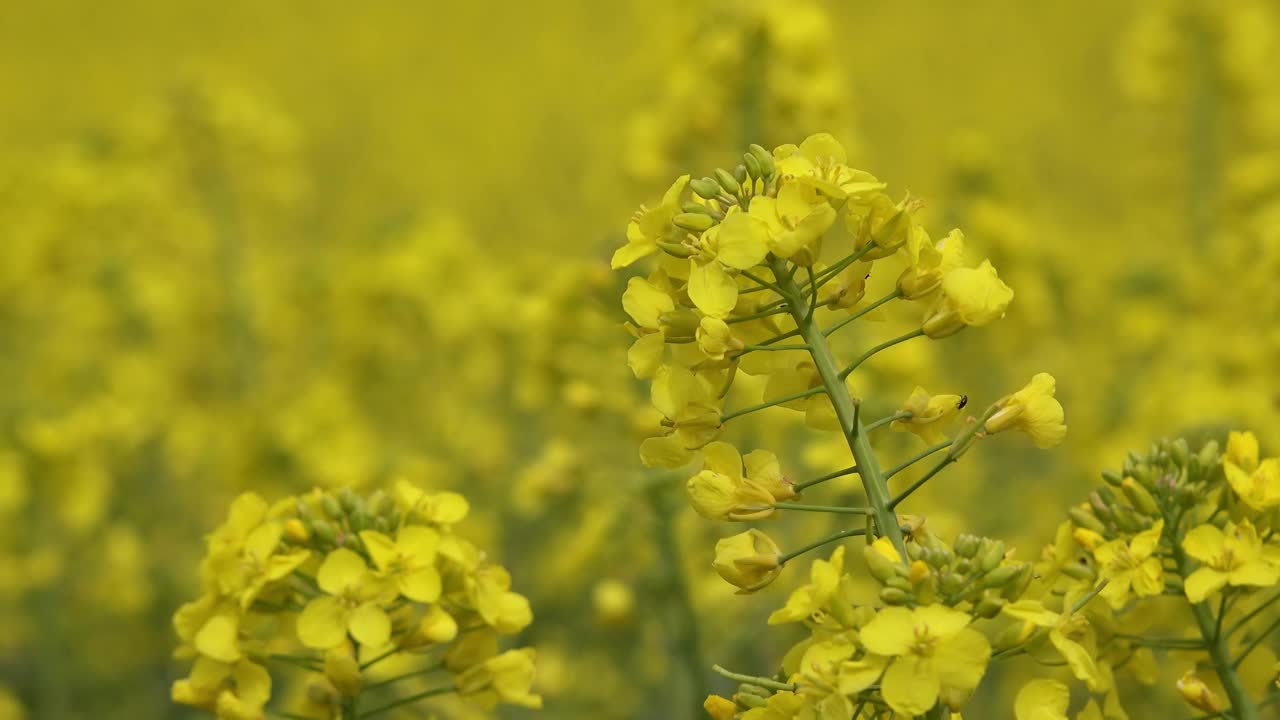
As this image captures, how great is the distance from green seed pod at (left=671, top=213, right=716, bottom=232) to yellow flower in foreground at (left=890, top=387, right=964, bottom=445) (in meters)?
0.32

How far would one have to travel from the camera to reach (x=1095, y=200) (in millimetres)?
12734

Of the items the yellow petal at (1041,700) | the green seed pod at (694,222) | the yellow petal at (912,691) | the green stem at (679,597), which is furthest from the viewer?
the green stem at (679,597)

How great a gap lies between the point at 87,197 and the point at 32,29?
1331 cm

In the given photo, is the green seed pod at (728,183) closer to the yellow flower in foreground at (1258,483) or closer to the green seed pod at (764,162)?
the green seed pod at (764,162)

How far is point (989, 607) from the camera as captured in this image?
4.78ft

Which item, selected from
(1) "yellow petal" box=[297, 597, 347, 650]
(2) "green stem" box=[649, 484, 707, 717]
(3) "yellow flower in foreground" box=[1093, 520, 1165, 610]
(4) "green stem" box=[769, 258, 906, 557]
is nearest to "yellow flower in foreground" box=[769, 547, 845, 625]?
(4) "green stem" box=[769, 258, 906, 557]

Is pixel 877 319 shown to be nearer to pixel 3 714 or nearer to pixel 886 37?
pixel 3 714

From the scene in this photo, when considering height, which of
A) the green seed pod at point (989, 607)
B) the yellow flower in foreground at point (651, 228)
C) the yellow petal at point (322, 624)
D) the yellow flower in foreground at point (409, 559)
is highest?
the yellow flower in foreground at point (651, 228)

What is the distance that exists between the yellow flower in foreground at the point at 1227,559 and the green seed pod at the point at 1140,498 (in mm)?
56

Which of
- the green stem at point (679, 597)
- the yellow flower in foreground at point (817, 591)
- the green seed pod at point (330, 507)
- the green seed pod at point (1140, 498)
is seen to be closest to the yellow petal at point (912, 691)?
the yellow flower in foreground at point (817, 591)

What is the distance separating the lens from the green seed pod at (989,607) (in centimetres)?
146

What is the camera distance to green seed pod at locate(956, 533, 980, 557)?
4.93ft

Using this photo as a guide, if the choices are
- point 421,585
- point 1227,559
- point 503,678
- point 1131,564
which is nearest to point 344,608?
point 421,585

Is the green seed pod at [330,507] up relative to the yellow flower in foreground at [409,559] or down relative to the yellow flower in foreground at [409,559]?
up
